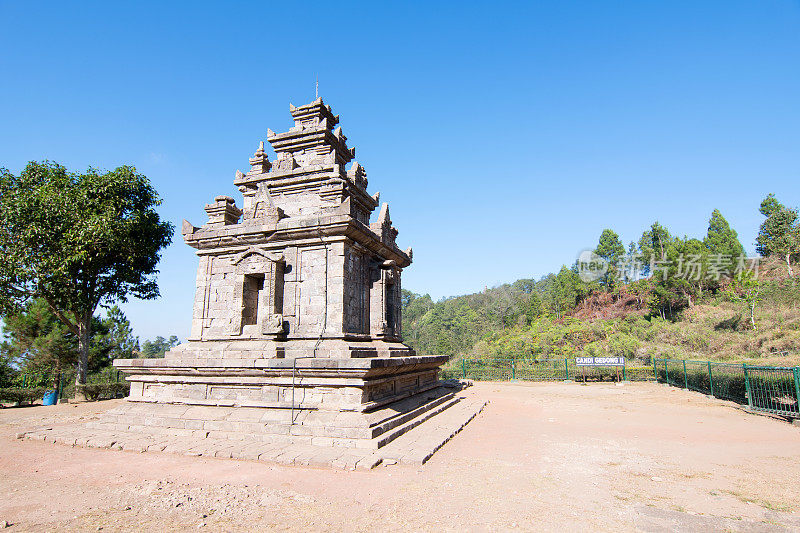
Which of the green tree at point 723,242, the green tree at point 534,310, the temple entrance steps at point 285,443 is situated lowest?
the temple entrance steps at point 285,443

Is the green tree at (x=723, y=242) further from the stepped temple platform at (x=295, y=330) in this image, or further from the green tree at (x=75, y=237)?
the green tree at (x=75, y=237)

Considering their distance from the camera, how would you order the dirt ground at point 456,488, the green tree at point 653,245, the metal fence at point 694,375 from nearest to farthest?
the dirt ground at point 456,488, the metal fence at point 694,375, the green tree at point 653,245

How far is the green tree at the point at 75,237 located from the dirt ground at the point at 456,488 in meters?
8.60

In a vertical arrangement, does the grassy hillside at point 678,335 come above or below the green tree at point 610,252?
below

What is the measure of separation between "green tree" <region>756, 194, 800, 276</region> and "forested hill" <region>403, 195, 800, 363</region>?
116mm

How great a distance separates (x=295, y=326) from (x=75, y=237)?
10973 millimetres

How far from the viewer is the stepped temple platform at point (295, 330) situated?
7914mm

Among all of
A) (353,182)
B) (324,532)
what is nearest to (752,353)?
(353,182)

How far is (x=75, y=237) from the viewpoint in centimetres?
1487

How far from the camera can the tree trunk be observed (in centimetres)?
1678

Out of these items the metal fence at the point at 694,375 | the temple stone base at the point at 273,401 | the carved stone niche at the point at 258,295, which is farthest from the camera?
the metal fence at the point at 694,375

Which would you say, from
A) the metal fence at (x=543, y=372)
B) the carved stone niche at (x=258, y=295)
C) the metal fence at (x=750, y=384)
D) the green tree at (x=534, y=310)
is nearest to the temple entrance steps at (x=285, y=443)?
the carved stone niche at (x=258, y=295)

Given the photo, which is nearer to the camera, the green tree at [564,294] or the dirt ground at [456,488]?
the dirt ground at [456,488]

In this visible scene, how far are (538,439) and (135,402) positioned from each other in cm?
955
